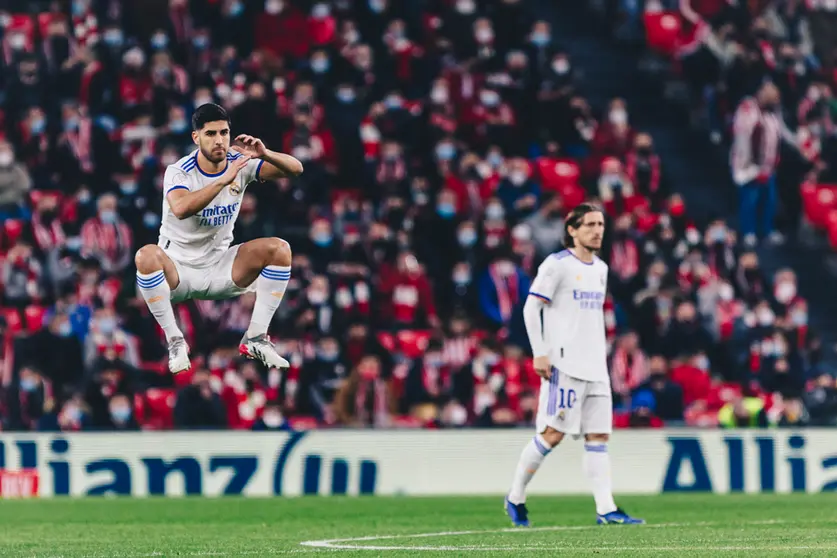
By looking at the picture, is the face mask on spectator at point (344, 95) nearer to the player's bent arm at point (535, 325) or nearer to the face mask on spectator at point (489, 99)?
the face mask on spectator at point (489, 99)

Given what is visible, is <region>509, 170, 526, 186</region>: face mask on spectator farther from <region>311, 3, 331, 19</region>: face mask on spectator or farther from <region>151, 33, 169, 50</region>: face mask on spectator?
<region>151, 33, 169, 50</region>: face mask on spectator

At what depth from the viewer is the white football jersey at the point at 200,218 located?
12.1 m

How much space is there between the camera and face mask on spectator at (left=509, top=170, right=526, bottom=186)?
24.0 metres

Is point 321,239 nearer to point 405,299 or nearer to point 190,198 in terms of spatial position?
point 405,299

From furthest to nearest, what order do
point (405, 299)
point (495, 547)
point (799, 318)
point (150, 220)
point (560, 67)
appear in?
point (560, 67) < point (799, 318) < point (150, 220) < point (405, 299) < point (495, 547)

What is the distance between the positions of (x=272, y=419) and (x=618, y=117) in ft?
26.5

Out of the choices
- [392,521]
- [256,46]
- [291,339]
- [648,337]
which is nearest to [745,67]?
[648,337]

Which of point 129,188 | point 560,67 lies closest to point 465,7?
point 560,67

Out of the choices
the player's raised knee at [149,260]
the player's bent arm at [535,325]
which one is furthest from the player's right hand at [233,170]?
the player's bent arm at [535,325]

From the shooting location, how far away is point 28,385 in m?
20.7

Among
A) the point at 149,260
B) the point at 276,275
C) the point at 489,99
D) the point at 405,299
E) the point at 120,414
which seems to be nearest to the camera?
the point at 149,260

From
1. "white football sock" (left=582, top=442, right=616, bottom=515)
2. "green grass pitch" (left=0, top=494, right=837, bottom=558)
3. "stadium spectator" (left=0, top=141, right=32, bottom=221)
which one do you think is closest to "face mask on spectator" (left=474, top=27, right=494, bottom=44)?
"stadium spectator" (left=0, top=141, right=32, bottom=221)

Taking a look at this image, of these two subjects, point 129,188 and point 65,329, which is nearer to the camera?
point 65,329

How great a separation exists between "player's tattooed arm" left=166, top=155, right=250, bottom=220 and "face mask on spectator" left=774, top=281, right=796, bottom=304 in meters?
13.8
